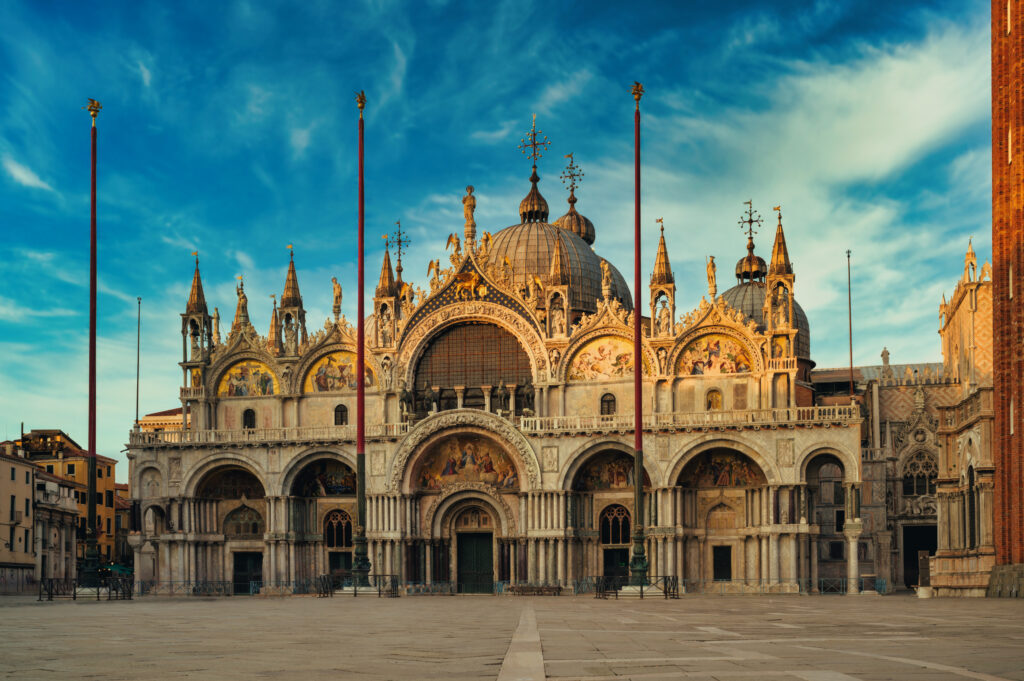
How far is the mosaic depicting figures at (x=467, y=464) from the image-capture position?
206ft

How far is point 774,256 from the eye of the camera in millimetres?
62375

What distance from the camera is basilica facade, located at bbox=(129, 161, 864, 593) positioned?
5853cm

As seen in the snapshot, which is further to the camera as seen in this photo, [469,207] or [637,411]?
[469,207]

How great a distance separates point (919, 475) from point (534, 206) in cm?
2804

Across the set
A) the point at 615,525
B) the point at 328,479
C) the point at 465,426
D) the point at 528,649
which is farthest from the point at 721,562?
the point at 528,649

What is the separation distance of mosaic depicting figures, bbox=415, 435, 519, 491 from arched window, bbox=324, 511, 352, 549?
515 centimetres

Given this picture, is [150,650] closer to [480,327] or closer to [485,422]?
[485,422]

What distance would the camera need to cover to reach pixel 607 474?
203ft

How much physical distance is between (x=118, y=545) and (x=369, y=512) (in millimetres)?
46500

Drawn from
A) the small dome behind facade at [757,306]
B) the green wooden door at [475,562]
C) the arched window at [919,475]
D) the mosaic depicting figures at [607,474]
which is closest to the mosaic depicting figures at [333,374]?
the green wooden door at [475,562]

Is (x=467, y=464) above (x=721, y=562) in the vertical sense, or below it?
above

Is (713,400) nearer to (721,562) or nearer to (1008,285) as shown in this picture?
(721,562)

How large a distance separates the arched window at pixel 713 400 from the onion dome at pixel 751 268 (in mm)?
26299

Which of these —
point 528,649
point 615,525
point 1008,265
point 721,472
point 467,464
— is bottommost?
point 615,525
